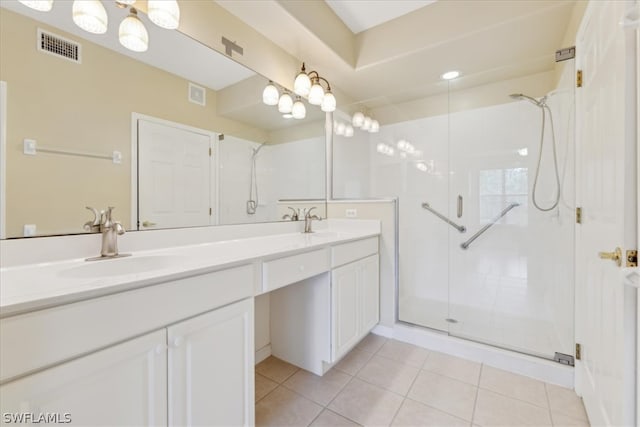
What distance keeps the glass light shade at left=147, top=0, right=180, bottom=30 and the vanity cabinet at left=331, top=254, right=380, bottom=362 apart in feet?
5.12

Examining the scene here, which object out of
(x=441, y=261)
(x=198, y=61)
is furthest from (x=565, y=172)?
(x=198, y=61)

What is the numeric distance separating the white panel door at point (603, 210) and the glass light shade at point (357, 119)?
5.51 ft

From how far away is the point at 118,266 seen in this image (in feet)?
3.53

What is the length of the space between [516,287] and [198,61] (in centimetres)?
303

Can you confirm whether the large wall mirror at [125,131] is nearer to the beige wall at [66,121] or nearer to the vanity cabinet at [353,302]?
the beige wall at [66,121]

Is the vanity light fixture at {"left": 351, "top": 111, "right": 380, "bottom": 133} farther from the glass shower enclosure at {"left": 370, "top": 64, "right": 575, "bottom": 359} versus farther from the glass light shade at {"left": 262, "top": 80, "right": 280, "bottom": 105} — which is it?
the glass light shade at {"left": 262, "top": 80, "right": 280, "bottom": 105}

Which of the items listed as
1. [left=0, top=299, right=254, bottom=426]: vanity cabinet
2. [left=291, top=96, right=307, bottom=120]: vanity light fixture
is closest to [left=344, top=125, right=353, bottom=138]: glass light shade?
[left=291, top=96, right=307, bottom=120]: vanity light fixture

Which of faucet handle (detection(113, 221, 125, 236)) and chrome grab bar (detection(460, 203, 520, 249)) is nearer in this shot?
faucet handle (detection(113, 221, 125, 236))

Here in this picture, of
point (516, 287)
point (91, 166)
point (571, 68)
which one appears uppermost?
point (571, 68)

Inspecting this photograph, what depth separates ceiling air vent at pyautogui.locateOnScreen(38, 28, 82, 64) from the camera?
1.02 meters

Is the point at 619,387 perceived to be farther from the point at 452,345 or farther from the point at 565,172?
the point at 565,172

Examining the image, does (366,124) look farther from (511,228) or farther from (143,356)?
(143,356)

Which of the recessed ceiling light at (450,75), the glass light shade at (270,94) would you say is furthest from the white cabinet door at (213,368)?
the recessed ceiling light at (450,75)

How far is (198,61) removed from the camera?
1.53 metres
